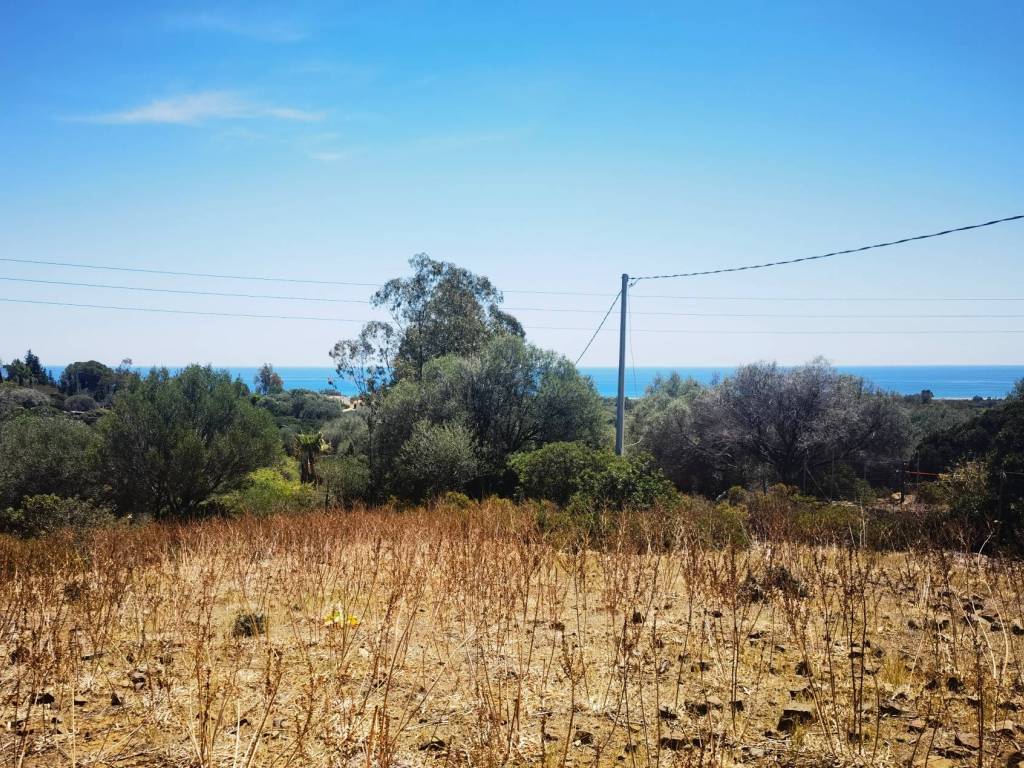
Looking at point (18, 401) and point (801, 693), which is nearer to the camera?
point (801, 693)

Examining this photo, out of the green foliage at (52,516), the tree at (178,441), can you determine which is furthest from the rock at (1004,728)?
the tree at (178,441)

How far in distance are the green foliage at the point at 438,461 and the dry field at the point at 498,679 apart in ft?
48.6

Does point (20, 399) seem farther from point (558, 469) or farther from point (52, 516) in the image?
point (558, 469)

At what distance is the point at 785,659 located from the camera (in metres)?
5.30

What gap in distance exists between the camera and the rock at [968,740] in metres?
3.74

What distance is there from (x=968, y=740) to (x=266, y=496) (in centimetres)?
2055

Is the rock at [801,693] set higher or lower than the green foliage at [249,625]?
higher

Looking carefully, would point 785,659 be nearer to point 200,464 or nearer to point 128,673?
point 128,673

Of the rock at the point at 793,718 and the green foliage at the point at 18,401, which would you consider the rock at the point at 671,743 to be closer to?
the rock at the point at 793,718

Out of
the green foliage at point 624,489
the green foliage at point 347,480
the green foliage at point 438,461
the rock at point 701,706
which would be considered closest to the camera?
the rock at point 701,706

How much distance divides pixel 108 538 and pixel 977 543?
14106 millimetres

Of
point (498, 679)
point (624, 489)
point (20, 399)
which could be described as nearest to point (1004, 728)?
point (498, 679)

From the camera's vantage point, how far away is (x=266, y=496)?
69.5 ft

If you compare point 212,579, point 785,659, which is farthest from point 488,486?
point 785,659
